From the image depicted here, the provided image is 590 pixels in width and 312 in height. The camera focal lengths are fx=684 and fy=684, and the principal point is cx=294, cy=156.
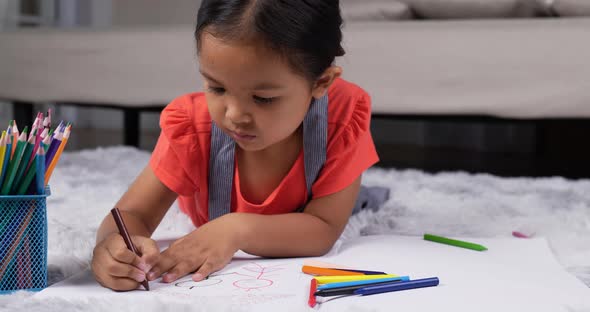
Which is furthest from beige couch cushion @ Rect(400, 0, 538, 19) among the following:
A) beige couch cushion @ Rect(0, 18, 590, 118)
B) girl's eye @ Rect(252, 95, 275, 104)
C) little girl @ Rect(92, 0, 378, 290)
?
girl's eye @ Rect(252, 95, 275, 104)

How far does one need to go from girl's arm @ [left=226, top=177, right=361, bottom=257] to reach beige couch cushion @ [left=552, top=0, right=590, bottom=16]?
99 centimetres

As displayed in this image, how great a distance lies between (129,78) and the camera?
6.26 feet

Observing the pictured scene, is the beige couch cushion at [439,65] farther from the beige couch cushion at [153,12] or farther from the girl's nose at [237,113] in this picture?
the beige couch cushion at [153,12]

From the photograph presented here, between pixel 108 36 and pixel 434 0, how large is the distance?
0.90 meters

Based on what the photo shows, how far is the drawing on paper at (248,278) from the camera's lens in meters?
0.66

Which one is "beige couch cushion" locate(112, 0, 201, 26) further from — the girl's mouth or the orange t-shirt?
the girl's mouth

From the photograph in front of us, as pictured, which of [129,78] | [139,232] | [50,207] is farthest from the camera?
[129,78]

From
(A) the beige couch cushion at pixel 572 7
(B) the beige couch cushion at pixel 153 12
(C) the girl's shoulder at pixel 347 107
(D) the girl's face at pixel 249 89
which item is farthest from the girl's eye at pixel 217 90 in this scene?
(B) the beige couch cushion at pixel 153 12

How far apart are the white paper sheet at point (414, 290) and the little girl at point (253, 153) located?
24mm

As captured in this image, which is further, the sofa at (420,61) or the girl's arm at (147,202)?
the sofa at (420,61)

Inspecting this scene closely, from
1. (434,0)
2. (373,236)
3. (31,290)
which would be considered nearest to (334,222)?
(373,236)

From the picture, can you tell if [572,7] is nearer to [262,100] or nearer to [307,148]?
[307,148]

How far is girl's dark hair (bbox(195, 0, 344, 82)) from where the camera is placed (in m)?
0.69

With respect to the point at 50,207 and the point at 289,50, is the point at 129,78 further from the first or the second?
the point at 289,50
